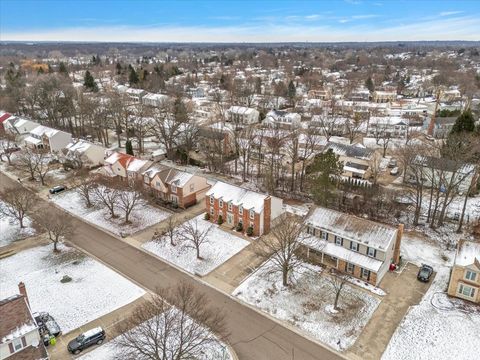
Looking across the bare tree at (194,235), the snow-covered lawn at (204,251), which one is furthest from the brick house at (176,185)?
the snow-covered lawn at (204,251)

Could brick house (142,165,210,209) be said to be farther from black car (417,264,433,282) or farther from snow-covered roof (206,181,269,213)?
black car (417,264,433,282)

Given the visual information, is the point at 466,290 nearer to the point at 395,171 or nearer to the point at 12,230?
the point at 395,171

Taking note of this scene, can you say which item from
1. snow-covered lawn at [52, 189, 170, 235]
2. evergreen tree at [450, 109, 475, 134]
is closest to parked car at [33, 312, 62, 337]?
snow-covered lawn at [52, 189, 170, 235]

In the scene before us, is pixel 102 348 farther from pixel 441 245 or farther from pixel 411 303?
pixel 441 245

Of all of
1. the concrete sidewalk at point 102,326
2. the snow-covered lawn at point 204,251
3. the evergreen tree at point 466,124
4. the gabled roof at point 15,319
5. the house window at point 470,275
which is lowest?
the concrete sidewalk at point 102,326

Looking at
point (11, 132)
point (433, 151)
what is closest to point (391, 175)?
point (433, 151)

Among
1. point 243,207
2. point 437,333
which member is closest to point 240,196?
point 243,207

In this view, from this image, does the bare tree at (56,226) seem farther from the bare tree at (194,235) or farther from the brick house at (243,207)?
the brick house at (243,207)

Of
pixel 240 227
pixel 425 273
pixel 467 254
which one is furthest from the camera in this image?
pixel 240 227
